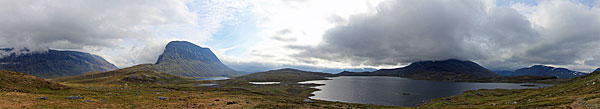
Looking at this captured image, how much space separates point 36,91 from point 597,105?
11021cm

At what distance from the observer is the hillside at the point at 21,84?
2197 inches

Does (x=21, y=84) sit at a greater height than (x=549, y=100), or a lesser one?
greater

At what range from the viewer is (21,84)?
60531mm

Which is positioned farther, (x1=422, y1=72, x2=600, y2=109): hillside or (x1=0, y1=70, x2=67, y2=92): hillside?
(x1=0, y1=70, x2=67, y2=92): hillside

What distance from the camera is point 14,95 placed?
48.2 meters

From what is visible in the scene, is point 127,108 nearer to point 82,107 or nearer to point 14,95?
point 82,107

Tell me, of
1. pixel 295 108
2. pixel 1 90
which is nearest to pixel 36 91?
pixel 1 90

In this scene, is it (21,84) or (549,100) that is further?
(21,84)

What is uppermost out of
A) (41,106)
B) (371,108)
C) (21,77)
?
(21,77)

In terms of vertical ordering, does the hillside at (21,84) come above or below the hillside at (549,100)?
above

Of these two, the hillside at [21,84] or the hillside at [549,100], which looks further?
the hillside at [21,84]

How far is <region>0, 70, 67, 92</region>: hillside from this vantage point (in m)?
55.8

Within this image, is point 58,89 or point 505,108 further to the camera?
point 58,89

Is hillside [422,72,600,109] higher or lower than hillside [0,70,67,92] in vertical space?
lower
